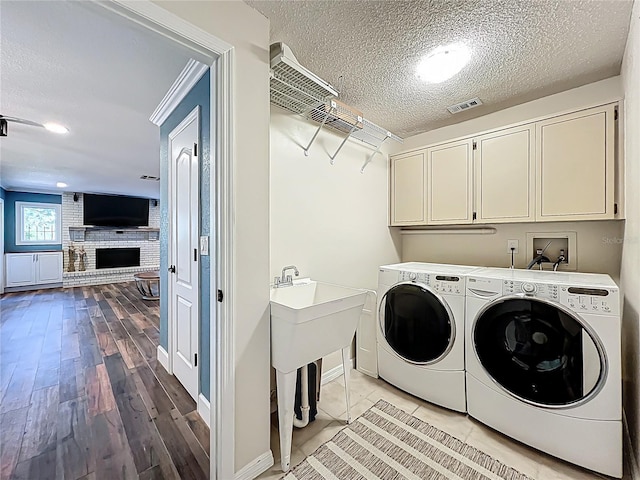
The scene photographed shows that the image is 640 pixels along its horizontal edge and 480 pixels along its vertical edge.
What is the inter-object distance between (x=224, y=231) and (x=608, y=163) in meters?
2.36

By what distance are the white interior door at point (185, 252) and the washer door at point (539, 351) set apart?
1921mm

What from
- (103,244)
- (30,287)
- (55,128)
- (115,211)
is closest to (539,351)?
(55,128)

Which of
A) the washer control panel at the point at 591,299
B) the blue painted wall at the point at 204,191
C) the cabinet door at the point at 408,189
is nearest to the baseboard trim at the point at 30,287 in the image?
the blue painted wall at the point at 204,191

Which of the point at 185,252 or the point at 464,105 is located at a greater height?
the point at 464,105

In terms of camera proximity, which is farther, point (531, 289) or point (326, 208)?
point (326, 208)

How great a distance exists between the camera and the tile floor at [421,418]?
4.69ft

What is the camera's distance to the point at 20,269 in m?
5.94

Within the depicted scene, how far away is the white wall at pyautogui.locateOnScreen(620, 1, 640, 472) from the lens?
4.39 ft

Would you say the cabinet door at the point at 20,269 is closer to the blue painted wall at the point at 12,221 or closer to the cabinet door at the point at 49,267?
the cabinet door at the point at 49,267

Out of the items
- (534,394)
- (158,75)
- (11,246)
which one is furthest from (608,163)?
(11,246)

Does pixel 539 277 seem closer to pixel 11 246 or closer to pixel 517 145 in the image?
pixel 517 145

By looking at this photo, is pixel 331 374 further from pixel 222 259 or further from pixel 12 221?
pixel 12 221

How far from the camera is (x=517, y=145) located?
2.07 metres

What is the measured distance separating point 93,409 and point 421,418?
2.28 m
